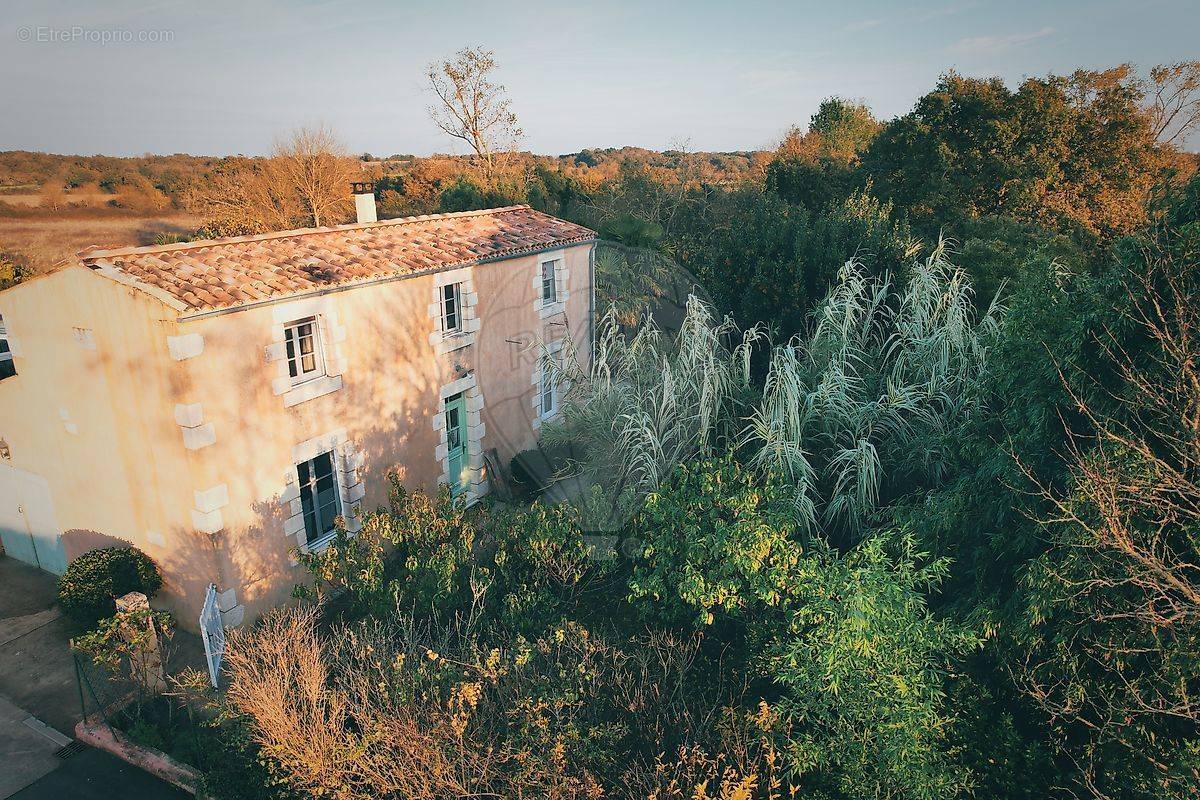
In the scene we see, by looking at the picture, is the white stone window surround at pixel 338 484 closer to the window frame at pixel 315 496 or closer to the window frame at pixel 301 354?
the window frame at pixel 315 496

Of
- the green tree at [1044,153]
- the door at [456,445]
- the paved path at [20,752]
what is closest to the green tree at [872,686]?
the door at [456,445]

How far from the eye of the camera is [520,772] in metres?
6.08

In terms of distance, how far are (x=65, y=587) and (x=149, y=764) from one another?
354cm

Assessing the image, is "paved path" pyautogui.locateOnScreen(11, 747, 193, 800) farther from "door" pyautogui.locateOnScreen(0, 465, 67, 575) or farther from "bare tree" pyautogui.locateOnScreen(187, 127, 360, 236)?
"bare tree" pyautogui.locateOnScreen(187, 127, 360, 236)

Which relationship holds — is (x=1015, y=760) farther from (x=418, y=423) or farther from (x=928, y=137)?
(x=928, y=137)

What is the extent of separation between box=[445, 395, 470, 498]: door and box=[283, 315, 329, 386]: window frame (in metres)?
3.35

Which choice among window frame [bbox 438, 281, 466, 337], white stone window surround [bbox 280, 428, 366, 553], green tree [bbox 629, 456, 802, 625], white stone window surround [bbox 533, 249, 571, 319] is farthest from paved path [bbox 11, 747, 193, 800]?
white stone window surround [bbox 533, 249, 571, 319]

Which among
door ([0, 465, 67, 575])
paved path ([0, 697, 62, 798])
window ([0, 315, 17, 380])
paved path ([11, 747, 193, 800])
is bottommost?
paved path ([11, 747, 193, 800])

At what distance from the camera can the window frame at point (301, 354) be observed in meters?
9.91

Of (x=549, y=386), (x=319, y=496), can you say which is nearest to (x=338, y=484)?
(x=319, y=496)

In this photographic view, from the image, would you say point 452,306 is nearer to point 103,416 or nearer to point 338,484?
point 338,484

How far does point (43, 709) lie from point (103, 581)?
5.65 feet

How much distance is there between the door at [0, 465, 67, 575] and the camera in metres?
11.1

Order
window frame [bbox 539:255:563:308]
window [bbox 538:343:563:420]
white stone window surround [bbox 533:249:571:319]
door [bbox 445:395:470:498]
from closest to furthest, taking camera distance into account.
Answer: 1. door [bbox 445:395:470:498]
2. white stone window surround [bbox 533:249:571:319]
3. window frame [bbox 539:255:563:308]
4. window [bbox 538:343:563:420]
